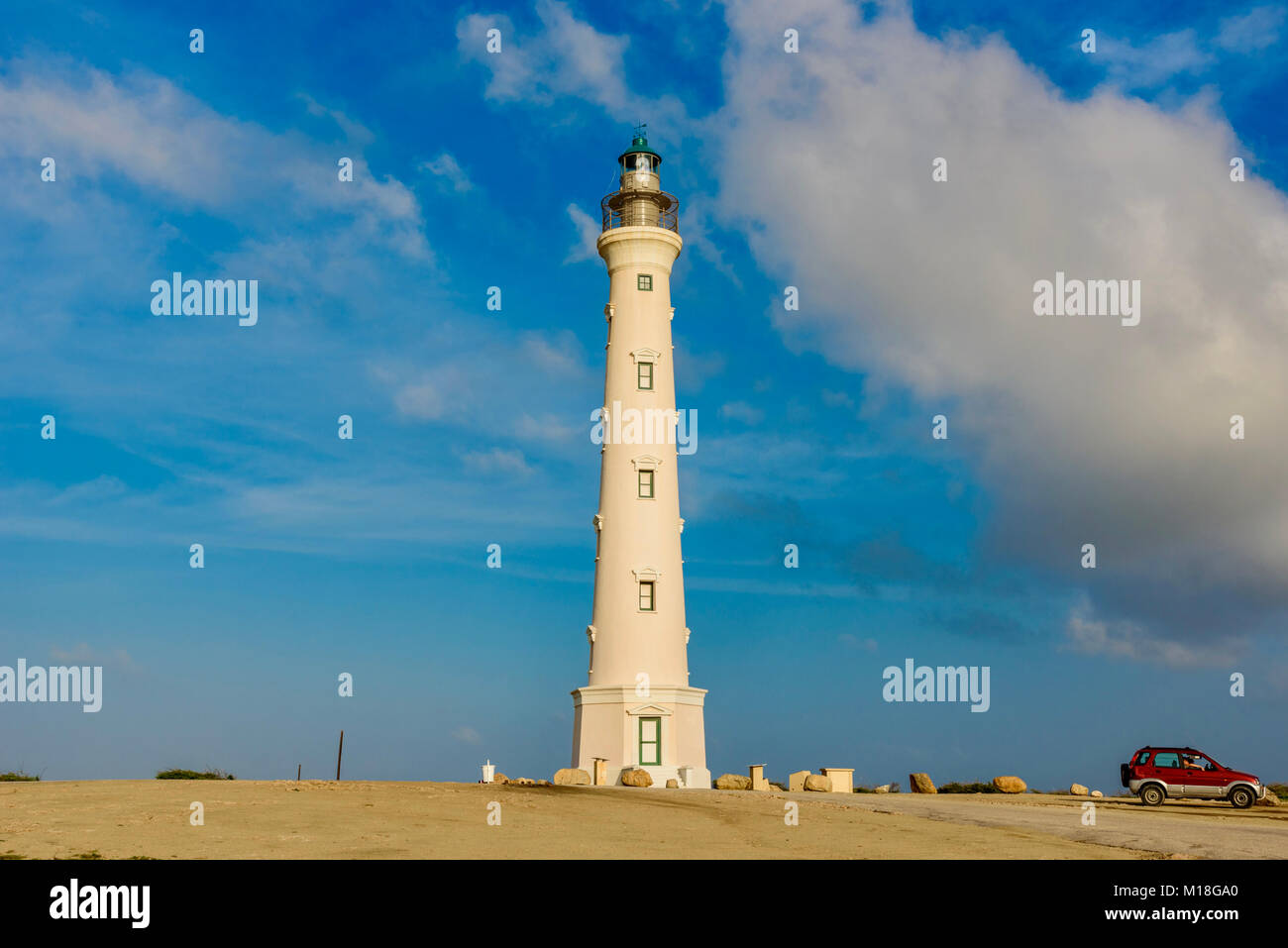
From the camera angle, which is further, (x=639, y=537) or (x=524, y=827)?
(x=639, y=537)

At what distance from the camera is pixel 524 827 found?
2136cm

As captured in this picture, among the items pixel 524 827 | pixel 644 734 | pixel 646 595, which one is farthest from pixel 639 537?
pixel 524 827

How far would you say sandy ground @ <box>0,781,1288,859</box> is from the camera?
60.2 feet

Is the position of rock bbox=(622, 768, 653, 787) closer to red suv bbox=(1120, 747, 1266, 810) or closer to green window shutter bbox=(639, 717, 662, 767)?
green window shutter bbox=(639, 717, 662, 767)

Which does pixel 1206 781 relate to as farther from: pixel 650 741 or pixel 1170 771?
pixel 650 741

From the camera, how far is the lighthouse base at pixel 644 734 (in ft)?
133

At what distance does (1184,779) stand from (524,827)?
25916 millimetres

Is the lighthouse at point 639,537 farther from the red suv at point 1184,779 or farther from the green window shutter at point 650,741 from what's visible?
the red suv at point 1184,779

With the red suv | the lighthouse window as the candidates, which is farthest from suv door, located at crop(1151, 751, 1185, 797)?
the lighthouse window

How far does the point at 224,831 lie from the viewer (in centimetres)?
1938
